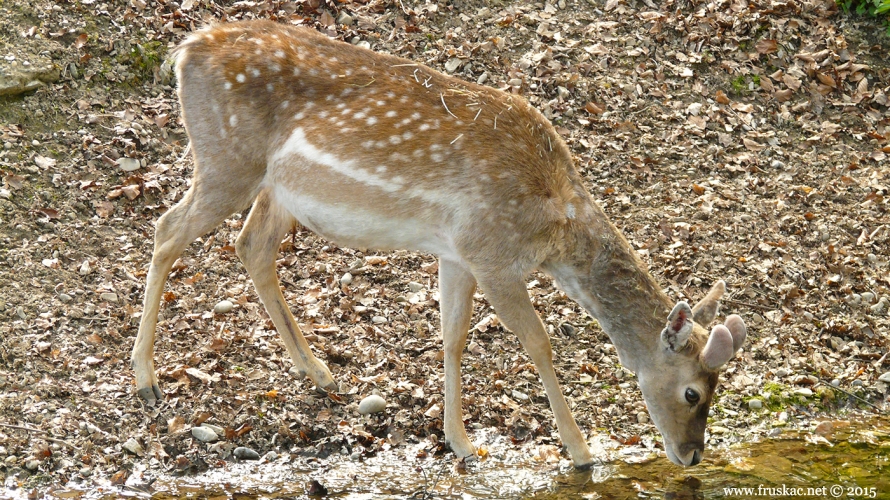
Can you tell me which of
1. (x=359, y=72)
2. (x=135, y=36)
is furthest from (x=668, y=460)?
(x=135, y=36)

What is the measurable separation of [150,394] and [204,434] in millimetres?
522

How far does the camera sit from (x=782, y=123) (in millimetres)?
9172

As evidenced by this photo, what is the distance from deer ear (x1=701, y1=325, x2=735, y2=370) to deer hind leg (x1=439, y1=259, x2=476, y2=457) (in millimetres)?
1560

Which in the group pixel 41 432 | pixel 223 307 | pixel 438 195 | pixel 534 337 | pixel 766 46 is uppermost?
pixel 766 46

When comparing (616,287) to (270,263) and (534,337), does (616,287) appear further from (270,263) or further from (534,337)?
(270,263)

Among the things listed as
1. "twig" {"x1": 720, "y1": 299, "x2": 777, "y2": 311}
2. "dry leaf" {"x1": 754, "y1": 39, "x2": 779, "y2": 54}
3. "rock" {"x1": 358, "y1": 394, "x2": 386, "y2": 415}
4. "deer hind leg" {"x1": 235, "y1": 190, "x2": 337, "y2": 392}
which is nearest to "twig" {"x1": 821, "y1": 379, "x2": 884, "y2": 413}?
"twig" {"x1": 720, "y1": 299, "x2": 777, "y2": 311}

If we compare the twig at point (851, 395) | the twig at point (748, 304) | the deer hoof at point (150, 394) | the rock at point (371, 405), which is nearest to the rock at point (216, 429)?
the deer hoof at point (150, 394)

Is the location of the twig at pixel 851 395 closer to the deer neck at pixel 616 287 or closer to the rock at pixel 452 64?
the deer neck at pixel 616 287

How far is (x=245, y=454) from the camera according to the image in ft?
18.9

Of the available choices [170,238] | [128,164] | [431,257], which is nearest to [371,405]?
[170,238]

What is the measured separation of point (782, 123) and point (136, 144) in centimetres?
607

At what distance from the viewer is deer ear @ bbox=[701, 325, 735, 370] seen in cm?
505

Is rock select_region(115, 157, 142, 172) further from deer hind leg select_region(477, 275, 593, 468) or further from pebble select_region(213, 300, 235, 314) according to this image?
deer hind leg select_region(477, 275, 593, 468)

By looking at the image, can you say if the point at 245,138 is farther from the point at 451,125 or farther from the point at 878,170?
the point at 878,170
